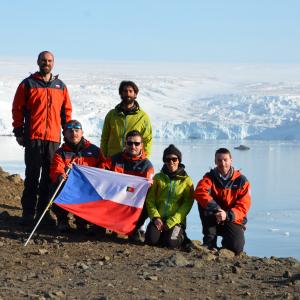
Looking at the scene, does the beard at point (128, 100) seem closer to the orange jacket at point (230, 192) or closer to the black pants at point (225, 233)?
the orange jacket at point (230, 192)

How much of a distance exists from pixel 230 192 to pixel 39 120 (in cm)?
186

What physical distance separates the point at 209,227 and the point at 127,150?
3.27ft

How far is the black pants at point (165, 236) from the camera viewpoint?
635cm

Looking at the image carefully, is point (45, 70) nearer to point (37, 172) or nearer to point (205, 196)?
point (37, 172)

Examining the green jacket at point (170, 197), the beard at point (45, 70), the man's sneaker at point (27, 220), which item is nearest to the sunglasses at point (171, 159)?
the green jacket at point (170, 197)

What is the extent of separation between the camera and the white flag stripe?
21.6ft

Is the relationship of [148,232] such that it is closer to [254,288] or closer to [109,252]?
[109,252]

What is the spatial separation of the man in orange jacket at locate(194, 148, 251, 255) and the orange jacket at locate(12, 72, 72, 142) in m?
1.51

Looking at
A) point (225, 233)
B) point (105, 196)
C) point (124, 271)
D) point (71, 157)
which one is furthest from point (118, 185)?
point (124, 271)

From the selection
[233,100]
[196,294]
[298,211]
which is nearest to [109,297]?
[196,294]

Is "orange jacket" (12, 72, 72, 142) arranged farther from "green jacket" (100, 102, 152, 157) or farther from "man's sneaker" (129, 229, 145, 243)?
"man's sneaker" (129, 229, 145, 243)

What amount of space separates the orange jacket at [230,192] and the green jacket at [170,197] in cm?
14

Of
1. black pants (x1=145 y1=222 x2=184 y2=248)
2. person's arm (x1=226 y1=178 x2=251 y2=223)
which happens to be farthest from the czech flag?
person's arm (x1=226 y1=178 x2=251 y2=223)

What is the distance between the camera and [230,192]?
6418mm
